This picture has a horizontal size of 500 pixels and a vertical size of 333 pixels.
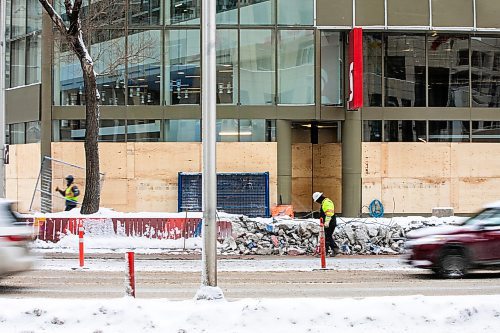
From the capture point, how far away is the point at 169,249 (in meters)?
21.2

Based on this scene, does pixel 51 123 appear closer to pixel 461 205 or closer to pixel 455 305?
pixel 461 205

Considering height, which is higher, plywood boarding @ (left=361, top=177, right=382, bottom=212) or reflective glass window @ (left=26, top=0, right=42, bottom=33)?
reflective glass window @ (left=26, top=0, right=42, bottom=33)

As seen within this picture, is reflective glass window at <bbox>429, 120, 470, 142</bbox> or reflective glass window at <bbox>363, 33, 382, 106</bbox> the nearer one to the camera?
reflective glass window at <bbox>363, 33, 382, 106</bbox>

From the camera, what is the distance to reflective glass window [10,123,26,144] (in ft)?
105

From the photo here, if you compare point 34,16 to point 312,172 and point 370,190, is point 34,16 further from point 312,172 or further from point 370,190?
point 370,190

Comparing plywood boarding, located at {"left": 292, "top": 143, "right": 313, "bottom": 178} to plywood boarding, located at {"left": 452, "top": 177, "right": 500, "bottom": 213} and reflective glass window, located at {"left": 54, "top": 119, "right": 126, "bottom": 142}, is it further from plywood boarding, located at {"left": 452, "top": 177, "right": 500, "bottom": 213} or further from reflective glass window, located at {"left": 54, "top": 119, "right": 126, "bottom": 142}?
reflective glass window, located at {"left": 54, "top": 119, "right": 126, "bottom": 142}

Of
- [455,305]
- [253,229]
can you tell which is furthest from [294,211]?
[455,305]

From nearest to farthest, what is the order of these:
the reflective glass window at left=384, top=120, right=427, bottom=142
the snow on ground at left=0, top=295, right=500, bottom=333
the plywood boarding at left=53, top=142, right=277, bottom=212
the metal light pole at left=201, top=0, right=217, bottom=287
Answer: the snow on ground at left=0, top=295, right=500, bottom=333
the metal light pole at left=201, top=0, right=217, bottom=287
the plywood boarding at left=53, top=142, right=277, bottom=212
the reflective glass window at left=384, top=120, right=427, bottom=142

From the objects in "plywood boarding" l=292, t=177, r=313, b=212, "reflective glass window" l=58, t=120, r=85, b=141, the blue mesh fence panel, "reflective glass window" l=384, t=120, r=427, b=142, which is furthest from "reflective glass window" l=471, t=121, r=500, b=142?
"reflective glass window" l=58, t=120, r=85, b=141

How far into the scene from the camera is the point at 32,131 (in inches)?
1229

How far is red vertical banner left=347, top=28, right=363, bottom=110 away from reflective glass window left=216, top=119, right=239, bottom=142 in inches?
186

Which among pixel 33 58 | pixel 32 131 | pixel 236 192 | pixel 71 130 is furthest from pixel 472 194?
pixel 33 58

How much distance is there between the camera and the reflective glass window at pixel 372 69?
30.6 metres

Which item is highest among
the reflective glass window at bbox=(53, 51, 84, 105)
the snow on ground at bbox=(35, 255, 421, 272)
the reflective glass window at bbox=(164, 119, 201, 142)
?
the reflective glass window at bbox=(53, 51, 84, 105)
